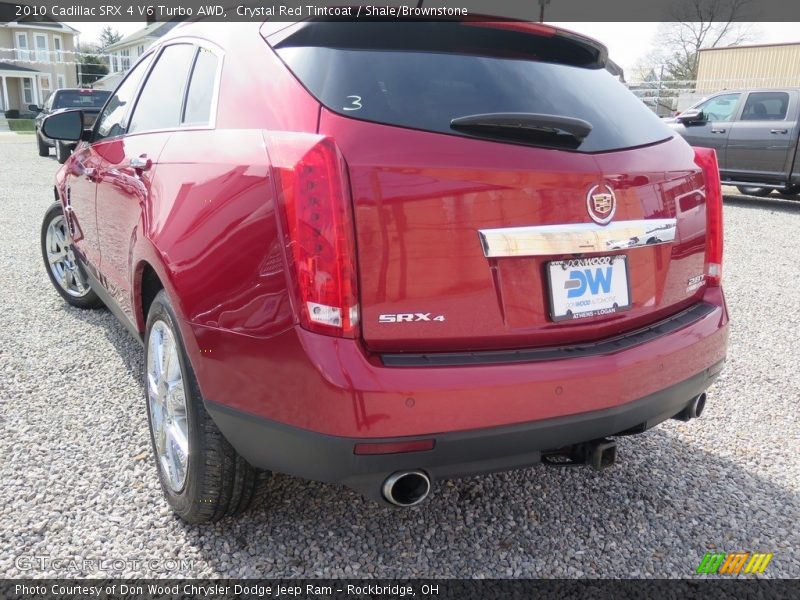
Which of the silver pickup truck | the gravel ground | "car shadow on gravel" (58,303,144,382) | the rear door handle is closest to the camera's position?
the gravel ground

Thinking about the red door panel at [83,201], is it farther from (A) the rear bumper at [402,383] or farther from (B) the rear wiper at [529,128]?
(B) the rear wiper at [529,128]

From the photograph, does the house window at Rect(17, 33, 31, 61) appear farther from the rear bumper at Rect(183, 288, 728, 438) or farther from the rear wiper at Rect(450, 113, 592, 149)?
the rear wiper at Rect(450, 113, 592, 149)

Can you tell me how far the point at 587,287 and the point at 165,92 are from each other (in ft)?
6.57

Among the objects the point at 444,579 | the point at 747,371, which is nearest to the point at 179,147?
the point at 444,579

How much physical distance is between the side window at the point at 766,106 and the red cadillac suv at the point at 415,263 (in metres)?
10.4

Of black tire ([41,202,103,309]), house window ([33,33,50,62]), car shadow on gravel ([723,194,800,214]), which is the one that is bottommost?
car shadow on gravel ([723,194,800,214])

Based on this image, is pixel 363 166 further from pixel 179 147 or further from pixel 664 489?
pixel 664 489

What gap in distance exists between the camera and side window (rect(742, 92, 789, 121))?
36.3ft

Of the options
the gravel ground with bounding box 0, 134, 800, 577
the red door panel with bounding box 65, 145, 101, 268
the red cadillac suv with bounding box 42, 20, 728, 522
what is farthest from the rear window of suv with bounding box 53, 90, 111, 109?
the red cadillac suv with bounding box 42, 20, 728, 522

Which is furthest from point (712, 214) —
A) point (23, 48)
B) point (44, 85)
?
point (23, 48)

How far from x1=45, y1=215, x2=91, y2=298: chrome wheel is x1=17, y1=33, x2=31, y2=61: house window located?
219 feet

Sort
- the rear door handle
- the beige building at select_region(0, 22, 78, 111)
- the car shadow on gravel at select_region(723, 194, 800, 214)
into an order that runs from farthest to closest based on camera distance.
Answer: the beige building at select_region(0, 22, 78, 111)
the car shadow on gravel at select_region(723, 194, 800, 214)
the rear door handle

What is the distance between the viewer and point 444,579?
7.27 ft

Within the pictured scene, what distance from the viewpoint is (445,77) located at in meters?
2.05
